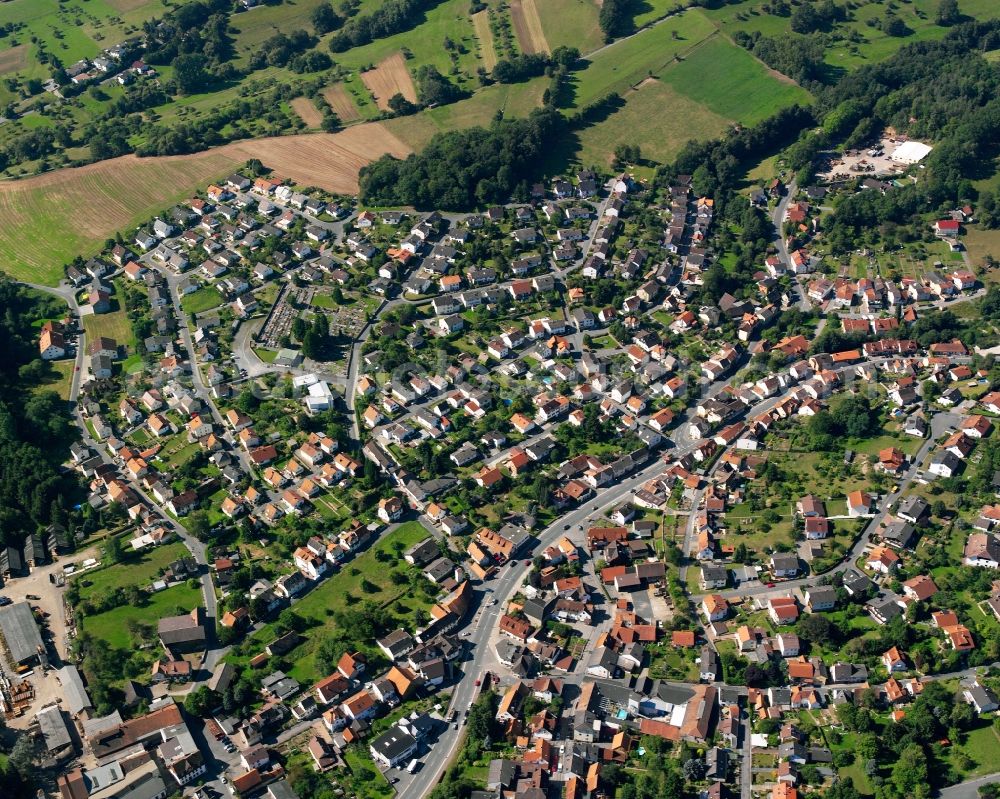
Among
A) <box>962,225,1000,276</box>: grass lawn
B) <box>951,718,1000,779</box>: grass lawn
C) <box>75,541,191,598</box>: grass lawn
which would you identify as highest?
<box>75,541,191,598</box>: grass lawn

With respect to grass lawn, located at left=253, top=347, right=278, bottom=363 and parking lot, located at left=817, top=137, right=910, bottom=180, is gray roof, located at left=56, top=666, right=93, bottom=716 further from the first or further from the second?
parking lot, located at left=817, top=137, right=910, bottom=180

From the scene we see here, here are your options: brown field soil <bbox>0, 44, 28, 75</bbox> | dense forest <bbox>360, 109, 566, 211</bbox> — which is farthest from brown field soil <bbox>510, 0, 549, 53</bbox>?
brown field soil <bbox>0, 44, 28, 75</bbox>

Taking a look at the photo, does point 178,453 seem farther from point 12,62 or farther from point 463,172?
point 12,62

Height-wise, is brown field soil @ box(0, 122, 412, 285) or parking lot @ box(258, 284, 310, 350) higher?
brown field soil @ box(0, 122, 412, 285)

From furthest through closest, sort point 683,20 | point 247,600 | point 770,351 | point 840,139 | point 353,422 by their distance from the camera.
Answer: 1. point 683,20
2. point 840,139
3. point 770,351
4. point 353,422
5. point 247,600

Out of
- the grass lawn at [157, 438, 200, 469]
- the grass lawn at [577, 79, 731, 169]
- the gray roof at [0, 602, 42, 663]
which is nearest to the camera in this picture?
the gray roof at [0, 602, 42, 663]

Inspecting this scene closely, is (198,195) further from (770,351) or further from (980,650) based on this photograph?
(980,650)

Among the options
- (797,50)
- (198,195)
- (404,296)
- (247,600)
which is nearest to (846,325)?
(404,296)

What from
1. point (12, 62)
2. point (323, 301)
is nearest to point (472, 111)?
point (323, 301)
